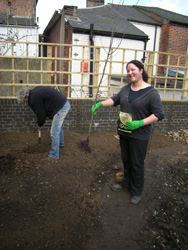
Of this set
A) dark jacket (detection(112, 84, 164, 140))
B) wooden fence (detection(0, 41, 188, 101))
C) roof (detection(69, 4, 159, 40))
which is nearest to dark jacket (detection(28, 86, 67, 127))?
wooden fence (detection(0, 41, 188, 101))

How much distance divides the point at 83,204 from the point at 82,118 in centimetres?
328

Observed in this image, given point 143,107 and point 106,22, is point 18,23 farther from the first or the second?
point 143,107

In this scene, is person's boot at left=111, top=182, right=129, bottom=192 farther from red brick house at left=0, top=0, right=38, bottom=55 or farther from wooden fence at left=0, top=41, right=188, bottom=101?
red brick house at left=0, top=0, right=38, bottom=55

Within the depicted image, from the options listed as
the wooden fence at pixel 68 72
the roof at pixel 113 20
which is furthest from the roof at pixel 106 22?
the wooden fence at pixel 68 72

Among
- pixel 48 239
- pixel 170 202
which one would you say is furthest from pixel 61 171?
pixel 170 202

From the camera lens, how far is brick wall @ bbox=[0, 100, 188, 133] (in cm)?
557

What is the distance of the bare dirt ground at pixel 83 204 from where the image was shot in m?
2.39

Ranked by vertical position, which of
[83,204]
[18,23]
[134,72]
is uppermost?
[18,23]

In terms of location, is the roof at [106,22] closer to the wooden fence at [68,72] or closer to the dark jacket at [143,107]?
the wooden fence at [68,72]

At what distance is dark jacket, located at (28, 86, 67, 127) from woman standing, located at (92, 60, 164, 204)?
1.26 m

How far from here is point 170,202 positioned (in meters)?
3.23

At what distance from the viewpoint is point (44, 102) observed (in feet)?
12.8

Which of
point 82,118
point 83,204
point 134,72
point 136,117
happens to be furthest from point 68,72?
point 83,204

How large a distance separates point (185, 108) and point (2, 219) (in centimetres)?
601
